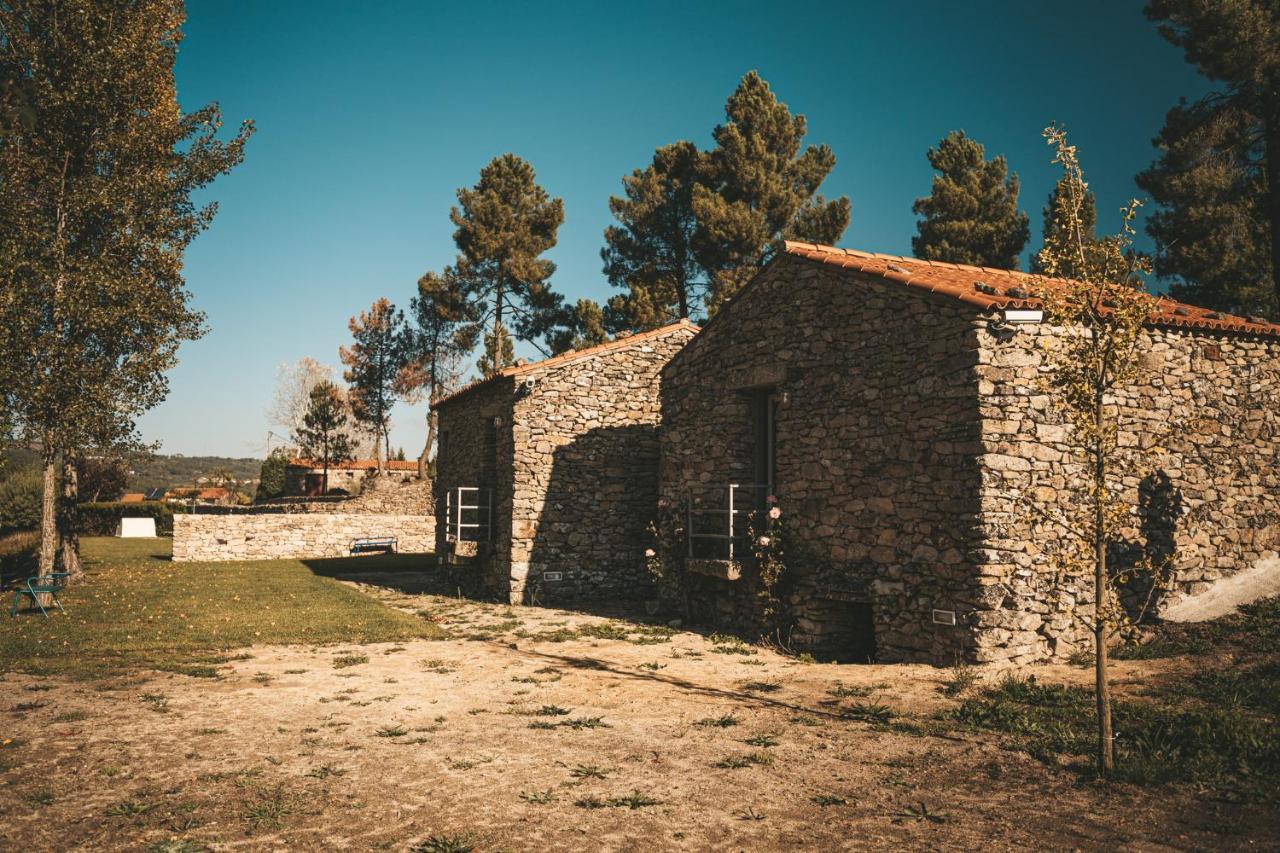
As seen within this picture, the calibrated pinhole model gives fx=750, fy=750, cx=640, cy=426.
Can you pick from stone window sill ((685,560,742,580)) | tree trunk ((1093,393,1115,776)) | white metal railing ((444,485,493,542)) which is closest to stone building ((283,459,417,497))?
white metal railing ((444,485,493,542))

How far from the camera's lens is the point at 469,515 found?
16.7m

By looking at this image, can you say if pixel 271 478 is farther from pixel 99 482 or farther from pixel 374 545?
pixel 374 545

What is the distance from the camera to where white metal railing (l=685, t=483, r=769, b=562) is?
10.6 metres

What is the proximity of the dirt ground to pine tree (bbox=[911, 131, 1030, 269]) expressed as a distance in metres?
18.6

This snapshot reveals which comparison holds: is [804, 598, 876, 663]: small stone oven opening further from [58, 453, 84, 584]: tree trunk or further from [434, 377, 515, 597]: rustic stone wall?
[58, 453, 84, 584]: tree trunk

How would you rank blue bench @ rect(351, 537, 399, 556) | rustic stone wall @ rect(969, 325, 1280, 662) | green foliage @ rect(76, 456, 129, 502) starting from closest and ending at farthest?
rustic stone wall @ rect(969, 325, 1280, 662), blue bench @ rect(351, 537, 399, 556), green foliage @ rect(76, 456, 129, 502)

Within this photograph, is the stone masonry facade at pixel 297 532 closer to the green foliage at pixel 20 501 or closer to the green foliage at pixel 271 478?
the green foliage at pixel 20 501

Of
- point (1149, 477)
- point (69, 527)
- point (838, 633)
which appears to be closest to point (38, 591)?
point (69, 527)

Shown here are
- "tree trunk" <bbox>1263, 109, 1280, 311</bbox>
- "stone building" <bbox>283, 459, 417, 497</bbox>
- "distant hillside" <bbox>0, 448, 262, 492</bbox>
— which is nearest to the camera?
"tree trunk" <bbox>1263, 109, 1280, 311</bbox>

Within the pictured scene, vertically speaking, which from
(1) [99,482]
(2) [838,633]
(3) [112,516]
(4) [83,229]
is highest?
(4) [83,229]

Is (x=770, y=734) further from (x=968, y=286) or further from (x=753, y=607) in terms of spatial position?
(x=968, y=286)

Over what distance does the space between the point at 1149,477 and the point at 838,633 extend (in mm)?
4003

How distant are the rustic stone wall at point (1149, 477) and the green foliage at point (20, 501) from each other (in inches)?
1284

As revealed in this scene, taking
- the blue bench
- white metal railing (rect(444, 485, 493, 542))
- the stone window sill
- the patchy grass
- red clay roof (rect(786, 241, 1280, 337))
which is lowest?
the blue bench
